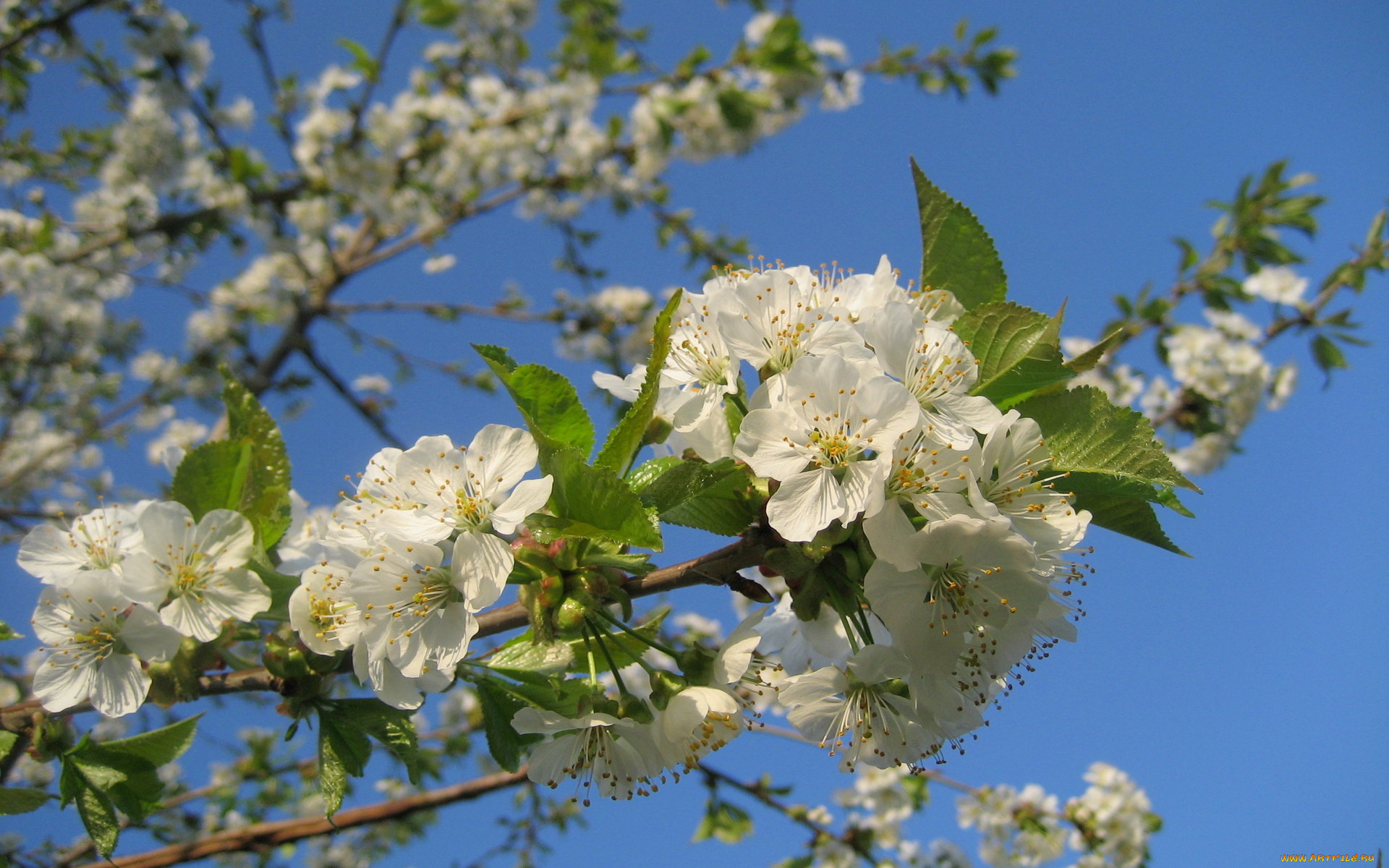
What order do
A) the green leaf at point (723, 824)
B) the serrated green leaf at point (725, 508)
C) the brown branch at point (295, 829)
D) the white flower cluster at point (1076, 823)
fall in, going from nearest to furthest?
the serrated green leaf at point (725, 508), the brown branch at point (295, 829), the green leaf at point (723, 824), the white flower cluster at point (1076, 823)

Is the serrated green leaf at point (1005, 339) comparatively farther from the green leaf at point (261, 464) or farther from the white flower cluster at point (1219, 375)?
the white flower cluster at point (1219, 375)

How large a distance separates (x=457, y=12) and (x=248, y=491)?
16.7ft

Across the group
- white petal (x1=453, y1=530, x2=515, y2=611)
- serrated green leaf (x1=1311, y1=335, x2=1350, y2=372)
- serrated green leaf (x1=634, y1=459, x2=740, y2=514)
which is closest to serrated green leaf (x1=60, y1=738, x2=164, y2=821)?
white petal (x1=453, y1=530, x2=515, y2=611)

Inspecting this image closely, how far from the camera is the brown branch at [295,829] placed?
1.85 meters

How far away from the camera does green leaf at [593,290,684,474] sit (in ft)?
3.49

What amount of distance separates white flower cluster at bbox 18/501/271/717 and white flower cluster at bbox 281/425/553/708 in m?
0.19

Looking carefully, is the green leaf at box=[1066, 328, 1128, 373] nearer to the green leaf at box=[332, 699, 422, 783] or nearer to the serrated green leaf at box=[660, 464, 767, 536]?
the serrated green leaf at box=[660, 464, 767, 536]

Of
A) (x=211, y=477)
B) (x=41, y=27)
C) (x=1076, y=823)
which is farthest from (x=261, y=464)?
(x=1076, y=823)

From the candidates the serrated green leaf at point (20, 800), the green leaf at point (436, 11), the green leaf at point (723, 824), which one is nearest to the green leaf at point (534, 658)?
the serrated green leaf at point (20, 800)

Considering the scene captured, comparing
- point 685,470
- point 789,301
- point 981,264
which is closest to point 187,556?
point 685,470

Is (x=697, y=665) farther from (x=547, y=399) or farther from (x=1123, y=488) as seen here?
(x=1123, y=488)

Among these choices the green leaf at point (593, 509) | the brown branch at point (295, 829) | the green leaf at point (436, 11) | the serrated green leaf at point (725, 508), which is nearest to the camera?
the green leaf at point (593, 509)

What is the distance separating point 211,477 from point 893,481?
122 cm

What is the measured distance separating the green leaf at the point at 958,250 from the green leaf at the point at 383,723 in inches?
48.3
